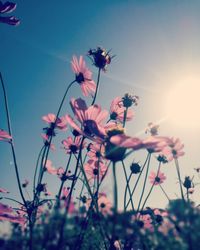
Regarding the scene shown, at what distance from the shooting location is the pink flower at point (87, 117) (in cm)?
108

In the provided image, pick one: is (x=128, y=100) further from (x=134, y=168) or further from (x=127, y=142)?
(x=127, y=142)

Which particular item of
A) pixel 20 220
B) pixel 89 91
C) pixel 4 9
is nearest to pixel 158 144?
pixel 20 220

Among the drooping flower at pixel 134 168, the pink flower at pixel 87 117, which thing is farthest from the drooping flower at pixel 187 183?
the pink flower at pixel 87 117

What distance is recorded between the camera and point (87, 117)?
1.32 meters

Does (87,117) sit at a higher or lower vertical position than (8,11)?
lower

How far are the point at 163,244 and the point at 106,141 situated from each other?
22.8 inches

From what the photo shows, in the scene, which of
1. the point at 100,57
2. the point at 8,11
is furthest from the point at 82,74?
the point at 8,11

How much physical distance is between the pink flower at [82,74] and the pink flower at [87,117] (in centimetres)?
108

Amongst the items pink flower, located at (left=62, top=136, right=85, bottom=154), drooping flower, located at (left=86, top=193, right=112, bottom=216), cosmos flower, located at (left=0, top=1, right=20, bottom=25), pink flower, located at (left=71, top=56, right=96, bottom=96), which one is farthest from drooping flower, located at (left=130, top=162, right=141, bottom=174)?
cosmos flower, located at (left=0, top=1, right=20, bottom=25)

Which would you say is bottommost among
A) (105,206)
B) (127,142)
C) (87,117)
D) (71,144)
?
(127,142)

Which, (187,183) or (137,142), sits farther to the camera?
(187,183)

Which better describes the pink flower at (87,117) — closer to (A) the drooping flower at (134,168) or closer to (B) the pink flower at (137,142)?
(B) the pink flower at (137,142)

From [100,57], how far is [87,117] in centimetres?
120

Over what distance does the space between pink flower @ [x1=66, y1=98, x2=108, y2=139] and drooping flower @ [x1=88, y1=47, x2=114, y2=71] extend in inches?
38.7
